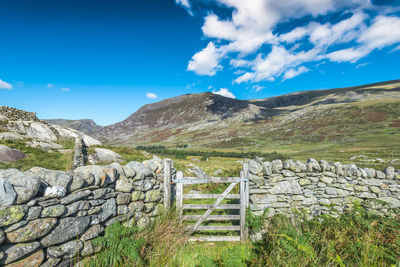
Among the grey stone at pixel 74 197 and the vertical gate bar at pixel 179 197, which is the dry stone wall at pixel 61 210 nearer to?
the grey stone at pixel 74 197

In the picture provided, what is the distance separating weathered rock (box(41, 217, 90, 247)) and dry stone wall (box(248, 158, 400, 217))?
527cm

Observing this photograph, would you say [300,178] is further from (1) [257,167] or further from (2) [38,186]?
(2) [38,186]

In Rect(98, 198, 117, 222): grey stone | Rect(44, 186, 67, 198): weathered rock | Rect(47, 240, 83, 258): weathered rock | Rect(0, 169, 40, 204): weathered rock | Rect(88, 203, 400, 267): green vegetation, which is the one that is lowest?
Rect(88, 203, 400, 267): green vegetation

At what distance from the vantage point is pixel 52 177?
3.54 m

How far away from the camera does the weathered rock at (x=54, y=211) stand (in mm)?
3273

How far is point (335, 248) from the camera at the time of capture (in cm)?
476

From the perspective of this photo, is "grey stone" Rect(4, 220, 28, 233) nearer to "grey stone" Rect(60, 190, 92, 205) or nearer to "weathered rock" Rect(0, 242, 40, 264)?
"weathered rock" Rect(0, 242, 40, 264)

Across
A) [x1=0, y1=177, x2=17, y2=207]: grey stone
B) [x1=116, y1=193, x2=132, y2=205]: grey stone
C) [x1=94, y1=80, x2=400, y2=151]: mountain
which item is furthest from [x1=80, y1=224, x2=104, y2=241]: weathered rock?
[x1=94, y1=80, x2=400, y2=151]: mountain

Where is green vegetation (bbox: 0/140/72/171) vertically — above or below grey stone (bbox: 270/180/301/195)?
above

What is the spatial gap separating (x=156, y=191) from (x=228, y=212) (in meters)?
3.63

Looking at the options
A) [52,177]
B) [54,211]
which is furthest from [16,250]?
[52,177]

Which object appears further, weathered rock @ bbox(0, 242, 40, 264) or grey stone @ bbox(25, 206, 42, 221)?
grey stone @ bbox(25, 206, 42, 221)

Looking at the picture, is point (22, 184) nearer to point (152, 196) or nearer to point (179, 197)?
point (152, 196)

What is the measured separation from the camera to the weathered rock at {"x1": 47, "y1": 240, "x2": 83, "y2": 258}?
3396mm
